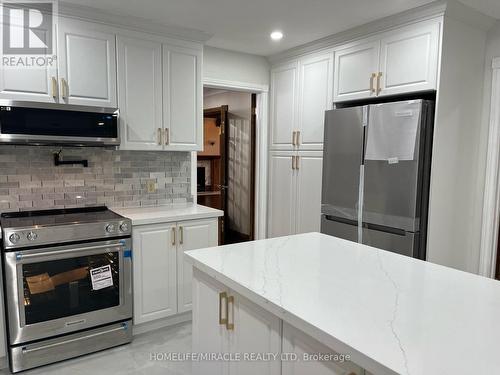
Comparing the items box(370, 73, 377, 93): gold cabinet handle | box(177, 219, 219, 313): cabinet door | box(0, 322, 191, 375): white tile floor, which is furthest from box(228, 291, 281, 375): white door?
box(370, 73, 377, 93): gold cabinet handle

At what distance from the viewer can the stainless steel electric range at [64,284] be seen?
2.25 metres

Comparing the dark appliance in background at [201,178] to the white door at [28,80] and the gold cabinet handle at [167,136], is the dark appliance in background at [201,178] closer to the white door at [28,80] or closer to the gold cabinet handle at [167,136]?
the gold cabinet handle at [167,136]

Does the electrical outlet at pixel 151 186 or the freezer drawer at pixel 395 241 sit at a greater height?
the electrical outlet at pixel 151 186

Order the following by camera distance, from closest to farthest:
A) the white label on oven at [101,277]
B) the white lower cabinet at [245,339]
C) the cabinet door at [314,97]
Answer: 1. the white lower cabinet at [245,339]
2. the white label on oven at [101,277]
3. the cabinet door at [314,97]

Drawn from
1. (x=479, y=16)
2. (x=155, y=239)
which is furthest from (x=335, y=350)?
(x=479, y=16)

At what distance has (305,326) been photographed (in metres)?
1.08

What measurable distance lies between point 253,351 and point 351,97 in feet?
8.09

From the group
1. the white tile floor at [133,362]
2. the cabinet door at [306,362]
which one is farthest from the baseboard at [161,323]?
the cabinet door at [306,362]

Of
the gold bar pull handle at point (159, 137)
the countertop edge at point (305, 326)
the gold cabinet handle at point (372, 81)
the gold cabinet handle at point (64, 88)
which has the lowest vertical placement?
the countertop edge at point (305, 326)

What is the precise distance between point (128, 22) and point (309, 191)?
7.26ft

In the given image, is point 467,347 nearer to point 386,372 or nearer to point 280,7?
point 386,372

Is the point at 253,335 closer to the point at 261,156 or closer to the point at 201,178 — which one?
the point at 261,156

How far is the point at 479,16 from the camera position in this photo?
2672 millimetres

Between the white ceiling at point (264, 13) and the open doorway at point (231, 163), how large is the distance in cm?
117
